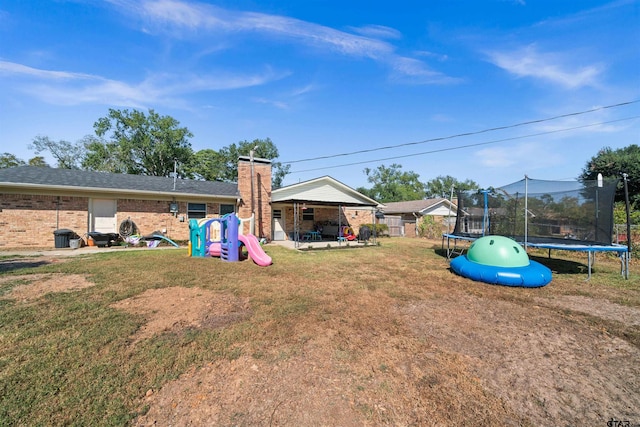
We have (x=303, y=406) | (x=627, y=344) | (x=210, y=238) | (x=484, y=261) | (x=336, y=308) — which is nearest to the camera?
(x=303, y=406)

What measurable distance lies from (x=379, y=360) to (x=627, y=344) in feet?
11.5

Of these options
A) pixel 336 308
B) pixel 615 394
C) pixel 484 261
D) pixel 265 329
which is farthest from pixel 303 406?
pixel 484 261

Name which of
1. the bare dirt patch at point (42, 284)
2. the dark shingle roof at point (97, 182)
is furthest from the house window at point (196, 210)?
the bare dirt patch at point (42, 284)

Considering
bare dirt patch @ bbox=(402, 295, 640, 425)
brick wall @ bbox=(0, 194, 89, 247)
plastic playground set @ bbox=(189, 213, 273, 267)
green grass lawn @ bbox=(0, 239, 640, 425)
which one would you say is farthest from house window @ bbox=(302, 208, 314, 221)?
bare dirt patch @ bbox=(402, 295, 640, 425)

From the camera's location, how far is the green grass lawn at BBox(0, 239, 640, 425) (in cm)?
239

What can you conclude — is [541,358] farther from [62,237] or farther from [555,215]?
[62,237]

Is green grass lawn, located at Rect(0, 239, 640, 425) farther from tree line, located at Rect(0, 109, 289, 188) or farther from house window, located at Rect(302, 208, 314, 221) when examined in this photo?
tree line, located at Rect(0, 109, 289, 188)

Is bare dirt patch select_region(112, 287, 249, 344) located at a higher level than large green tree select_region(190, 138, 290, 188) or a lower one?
lower

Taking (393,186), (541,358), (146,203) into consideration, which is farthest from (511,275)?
(393,186)

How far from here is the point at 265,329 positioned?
3.83 metres

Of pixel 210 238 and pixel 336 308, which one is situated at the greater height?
pixel 210 238

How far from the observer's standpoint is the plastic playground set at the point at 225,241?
9219mm

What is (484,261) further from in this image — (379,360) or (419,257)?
(379,360)

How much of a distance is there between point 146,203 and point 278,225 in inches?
284
